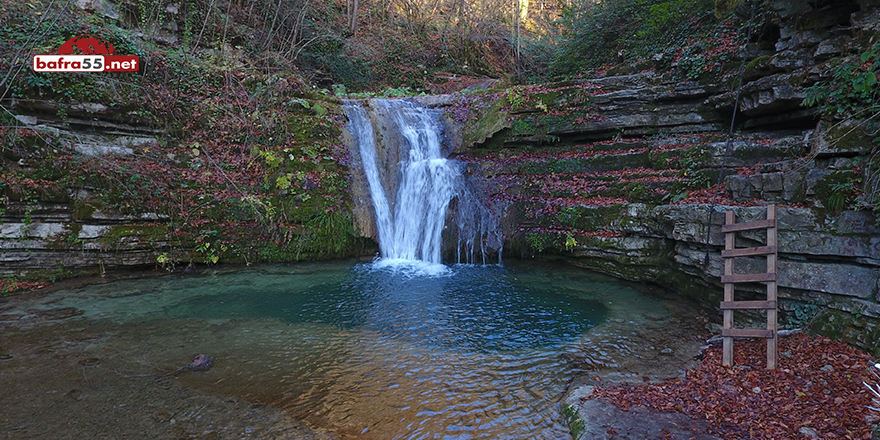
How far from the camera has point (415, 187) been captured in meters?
10.1

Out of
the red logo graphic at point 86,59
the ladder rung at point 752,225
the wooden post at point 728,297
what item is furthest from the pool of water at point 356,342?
the red logo graphic at point 86,59

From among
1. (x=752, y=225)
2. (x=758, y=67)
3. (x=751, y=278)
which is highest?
(x=758, y=67)

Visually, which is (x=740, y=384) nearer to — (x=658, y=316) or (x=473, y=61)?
(x=658, y=316)

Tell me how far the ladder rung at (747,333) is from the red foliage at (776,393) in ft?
0.80

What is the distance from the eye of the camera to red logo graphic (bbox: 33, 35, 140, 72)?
7711mm

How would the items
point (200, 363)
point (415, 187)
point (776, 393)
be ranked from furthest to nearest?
point (415, 187) < point (200, 363) < point (776, 393)

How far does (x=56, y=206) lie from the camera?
6898mm

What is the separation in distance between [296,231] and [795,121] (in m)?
10.0

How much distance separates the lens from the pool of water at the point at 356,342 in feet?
10.9

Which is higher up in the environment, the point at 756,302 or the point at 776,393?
the point at 756,302

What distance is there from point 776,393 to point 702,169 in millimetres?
4940

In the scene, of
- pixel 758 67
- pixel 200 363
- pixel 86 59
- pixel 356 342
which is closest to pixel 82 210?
pixel 86 59

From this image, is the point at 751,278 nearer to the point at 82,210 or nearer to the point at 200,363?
the point at 200,363

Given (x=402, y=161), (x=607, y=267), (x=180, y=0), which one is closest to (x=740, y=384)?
(x=607, y=267)
